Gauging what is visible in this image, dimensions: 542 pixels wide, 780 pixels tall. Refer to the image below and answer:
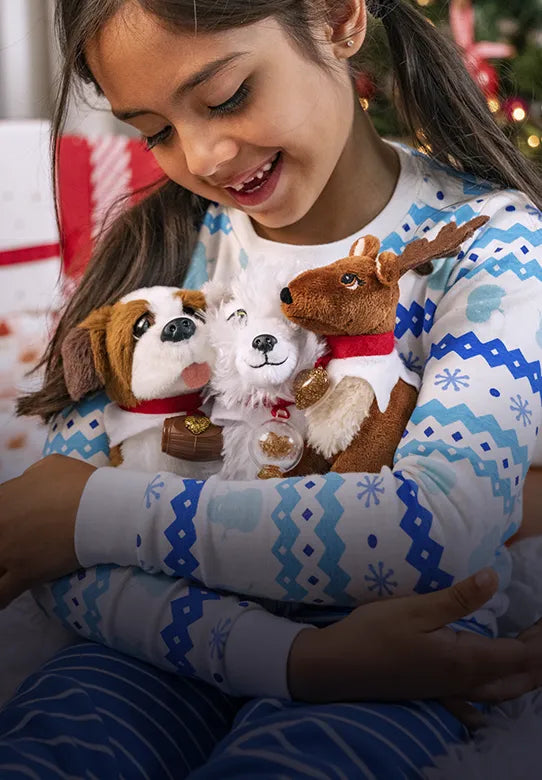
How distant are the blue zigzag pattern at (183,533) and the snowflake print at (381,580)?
0.10m

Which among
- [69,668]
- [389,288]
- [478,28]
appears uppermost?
[478,28]

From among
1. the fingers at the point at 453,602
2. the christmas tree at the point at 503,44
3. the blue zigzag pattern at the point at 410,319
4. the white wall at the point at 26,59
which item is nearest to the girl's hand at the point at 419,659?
the fingers at the point at 453,602

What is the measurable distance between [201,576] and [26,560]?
0.40 feet

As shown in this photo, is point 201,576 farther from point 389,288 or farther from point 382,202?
point 382,202

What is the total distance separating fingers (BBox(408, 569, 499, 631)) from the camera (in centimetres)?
41

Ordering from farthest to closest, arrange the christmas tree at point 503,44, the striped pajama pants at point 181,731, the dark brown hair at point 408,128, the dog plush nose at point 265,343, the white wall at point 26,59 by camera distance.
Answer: the white wall at point 26,59
the christmas tree at point 503,44
the dark brown hair at point 408,128
the dog plush nose at point 265,343
the striped pajama pants at point 181,731

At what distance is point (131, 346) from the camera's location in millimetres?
548

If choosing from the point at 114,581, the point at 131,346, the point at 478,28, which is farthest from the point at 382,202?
the point at 478,28

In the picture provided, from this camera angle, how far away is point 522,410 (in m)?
0.50

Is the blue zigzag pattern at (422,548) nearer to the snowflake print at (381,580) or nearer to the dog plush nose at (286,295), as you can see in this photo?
the snowflake print at (381,580)

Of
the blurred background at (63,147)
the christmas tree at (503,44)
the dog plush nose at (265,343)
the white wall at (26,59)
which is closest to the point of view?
the dog plush nose at (265,343)

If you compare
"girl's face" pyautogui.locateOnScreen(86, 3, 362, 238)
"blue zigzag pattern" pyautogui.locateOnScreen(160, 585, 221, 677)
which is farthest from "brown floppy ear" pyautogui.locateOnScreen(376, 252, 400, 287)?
"blue zigzag pattern" pyautogui.locateOnScreen(160, 585, 221, 677)

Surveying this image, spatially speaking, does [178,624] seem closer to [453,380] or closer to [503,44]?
[453,380]

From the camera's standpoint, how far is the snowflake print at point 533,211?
60 centimetres
